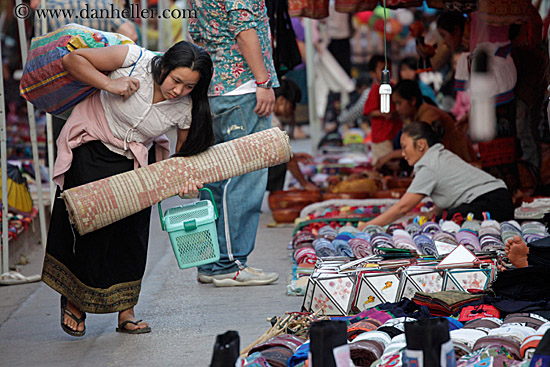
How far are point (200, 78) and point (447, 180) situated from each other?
249 cm

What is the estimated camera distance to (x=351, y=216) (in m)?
6.02

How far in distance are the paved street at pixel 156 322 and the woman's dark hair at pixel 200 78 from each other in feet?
2.55

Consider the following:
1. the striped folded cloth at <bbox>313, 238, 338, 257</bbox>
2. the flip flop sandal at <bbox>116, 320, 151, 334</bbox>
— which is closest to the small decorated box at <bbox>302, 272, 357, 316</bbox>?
the flip flop sandal at <bbox>116, 320, 151, 334</bbox>

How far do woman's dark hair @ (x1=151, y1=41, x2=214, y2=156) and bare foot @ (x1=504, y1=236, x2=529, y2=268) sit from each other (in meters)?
1.38

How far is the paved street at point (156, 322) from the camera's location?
10.5ft

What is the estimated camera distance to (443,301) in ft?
10.4

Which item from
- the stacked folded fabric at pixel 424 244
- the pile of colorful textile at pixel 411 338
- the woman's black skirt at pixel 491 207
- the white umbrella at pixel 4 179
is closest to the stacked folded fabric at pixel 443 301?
the pile of colorful textile at pixel 411 338

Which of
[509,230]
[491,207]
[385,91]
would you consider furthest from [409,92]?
[385,91]

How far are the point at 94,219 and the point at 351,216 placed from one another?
117 inches

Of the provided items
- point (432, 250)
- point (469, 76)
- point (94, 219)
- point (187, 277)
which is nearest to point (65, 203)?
point (94, 219)

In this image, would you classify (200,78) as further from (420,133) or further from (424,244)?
(420,133)

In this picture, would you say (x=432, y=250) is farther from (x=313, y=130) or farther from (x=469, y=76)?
(x=313, y=130)

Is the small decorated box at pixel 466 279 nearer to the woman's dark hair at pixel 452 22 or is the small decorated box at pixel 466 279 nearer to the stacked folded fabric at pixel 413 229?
the stacked folded fabric at pixel 413 229

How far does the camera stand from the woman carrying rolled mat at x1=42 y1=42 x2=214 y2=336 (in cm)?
346
